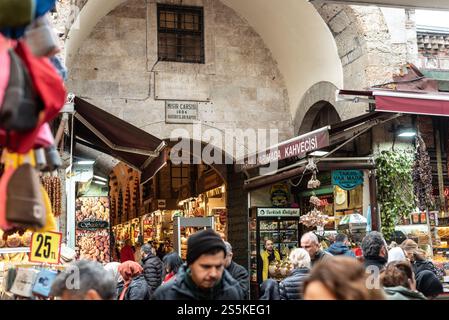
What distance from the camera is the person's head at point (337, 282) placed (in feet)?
8.59

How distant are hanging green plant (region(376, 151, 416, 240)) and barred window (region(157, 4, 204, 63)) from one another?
4.71m

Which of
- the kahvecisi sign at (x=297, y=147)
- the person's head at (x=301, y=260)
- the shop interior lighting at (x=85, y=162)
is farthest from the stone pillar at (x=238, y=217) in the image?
the person's head at (x=301, y=260)

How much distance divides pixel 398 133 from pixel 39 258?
7307 mm

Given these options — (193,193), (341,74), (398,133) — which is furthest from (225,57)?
(193,193)

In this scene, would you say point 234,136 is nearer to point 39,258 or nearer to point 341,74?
point 341,74

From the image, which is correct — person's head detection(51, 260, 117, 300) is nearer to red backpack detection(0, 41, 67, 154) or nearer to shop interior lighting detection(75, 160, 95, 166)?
red backpack detection(0, 41, 67, 154)

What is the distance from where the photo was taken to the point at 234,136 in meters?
13.0

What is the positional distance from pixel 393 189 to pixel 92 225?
19.7 feet

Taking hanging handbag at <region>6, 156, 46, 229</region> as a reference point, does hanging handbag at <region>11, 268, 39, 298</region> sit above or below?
below

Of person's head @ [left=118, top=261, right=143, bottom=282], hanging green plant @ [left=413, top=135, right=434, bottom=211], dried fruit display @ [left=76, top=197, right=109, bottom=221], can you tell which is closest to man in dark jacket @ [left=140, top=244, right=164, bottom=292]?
person's head @ [left=118, top=261, right=143, bottom=282]

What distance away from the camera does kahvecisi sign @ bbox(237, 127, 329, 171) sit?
30.3 ft

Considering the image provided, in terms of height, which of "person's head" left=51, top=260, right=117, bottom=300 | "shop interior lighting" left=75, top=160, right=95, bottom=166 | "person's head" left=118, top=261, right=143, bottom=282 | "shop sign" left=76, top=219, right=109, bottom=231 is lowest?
"person's head" left=118, top=261, right=143, bottom=282

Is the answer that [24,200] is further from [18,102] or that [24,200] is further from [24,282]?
[24,282]

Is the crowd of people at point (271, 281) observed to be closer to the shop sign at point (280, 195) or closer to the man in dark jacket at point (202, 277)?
the man in dark jacket at point (202, 277)
